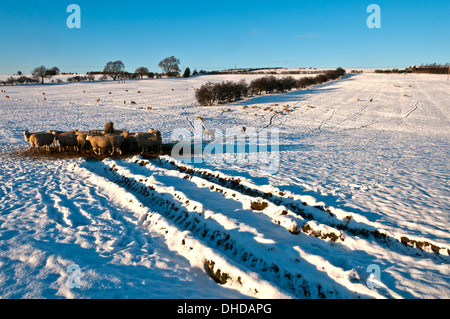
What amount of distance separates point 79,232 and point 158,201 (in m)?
2.55

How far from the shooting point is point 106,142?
14273 mm

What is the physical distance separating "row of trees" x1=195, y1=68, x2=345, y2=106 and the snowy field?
25275mm

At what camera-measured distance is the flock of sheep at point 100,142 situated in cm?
1443

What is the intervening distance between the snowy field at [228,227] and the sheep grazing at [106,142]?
106 centimetres

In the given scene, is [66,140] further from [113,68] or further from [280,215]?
[113,68]

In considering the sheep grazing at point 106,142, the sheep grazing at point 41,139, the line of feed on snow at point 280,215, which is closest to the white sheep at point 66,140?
the sheep grazing at point 41,139

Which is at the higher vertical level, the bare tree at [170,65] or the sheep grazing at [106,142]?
the bare tree at [170,65]

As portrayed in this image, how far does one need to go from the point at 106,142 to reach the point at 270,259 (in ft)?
38.6

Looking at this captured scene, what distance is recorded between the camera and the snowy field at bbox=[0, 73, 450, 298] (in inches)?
198

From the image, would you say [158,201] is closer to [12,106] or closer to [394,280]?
[394,280]

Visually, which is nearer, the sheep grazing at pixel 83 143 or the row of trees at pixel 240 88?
the sheep grazing at pixel 83 143

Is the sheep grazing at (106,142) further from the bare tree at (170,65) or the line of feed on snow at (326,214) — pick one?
the bare tree at (170,65)

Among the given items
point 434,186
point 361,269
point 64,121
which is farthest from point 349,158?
point 64,121

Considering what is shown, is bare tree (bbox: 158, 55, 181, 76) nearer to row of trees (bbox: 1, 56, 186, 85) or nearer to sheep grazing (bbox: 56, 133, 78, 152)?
row of trees (bbox: 1, 56, 186, 85)
